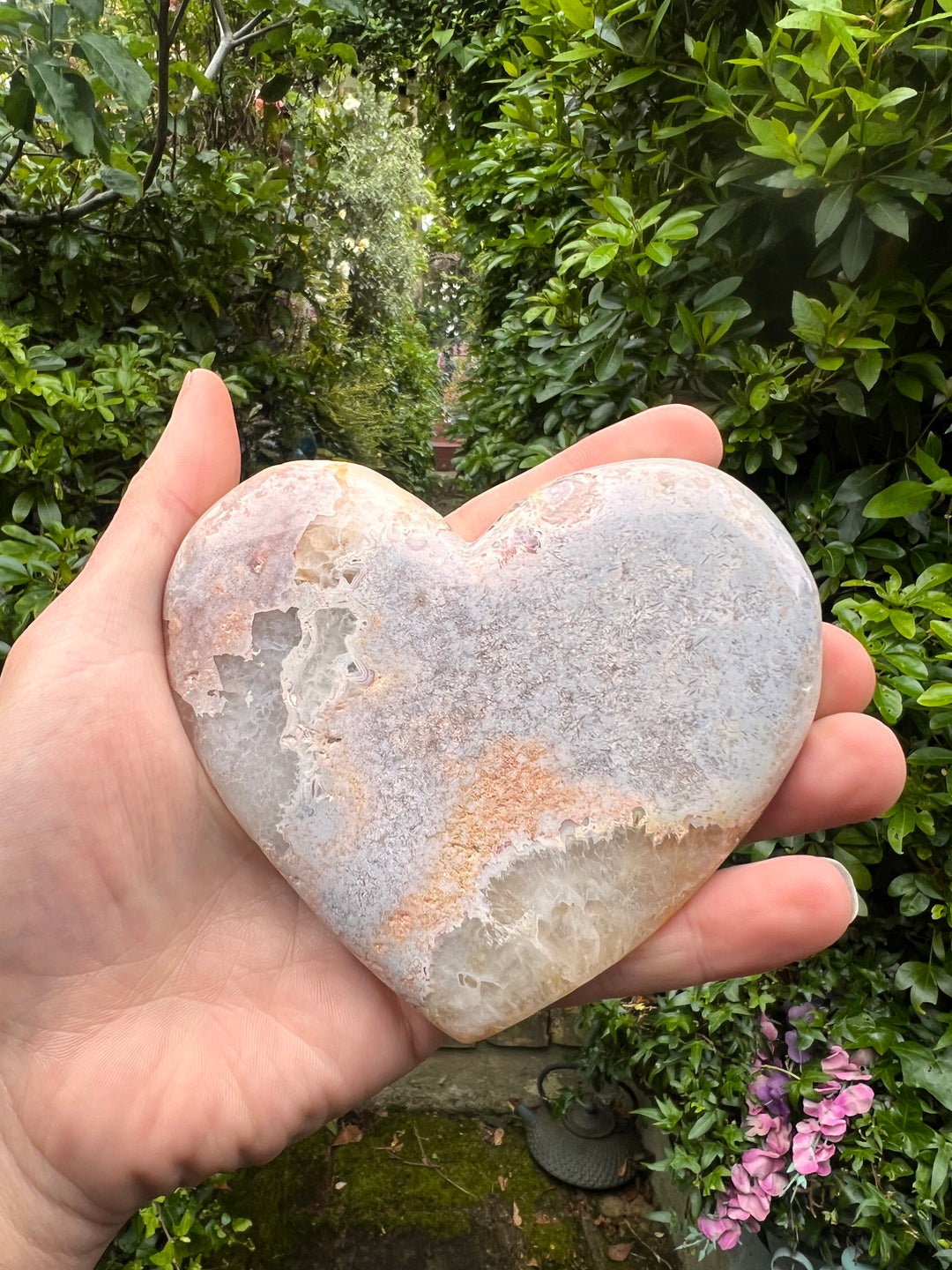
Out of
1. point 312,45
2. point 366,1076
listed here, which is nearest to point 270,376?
point 312,45

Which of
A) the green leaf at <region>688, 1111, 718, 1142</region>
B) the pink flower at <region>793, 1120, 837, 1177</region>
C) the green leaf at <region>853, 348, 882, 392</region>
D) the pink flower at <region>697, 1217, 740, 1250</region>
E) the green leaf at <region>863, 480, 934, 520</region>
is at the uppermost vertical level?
the green leaf at <region>853, 348, 882, 392</region>

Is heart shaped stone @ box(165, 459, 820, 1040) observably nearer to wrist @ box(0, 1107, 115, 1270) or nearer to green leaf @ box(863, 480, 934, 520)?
green leaf @ box(863, 480, 934, 520)

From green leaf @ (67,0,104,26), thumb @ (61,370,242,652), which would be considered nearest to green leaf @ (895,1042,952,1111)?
thumb @ (61,370,242,652)

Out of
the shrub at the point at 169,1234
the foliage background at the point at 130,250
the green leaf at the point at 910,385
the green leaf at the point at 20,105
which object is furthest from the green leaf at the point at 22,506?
the green leaf at the point at 910,385

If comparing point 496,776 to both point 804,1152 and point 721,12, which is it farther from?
point 721,12

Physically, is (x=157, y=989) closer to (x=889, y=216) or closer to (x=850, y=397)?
(x=850, y=397)

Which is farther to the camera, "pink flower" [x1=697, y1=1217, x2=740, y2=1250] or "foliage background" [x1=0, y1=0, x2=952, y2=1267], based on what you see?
"pink flower" [x1=697, y1=1217, x2=740, y2=1250]
